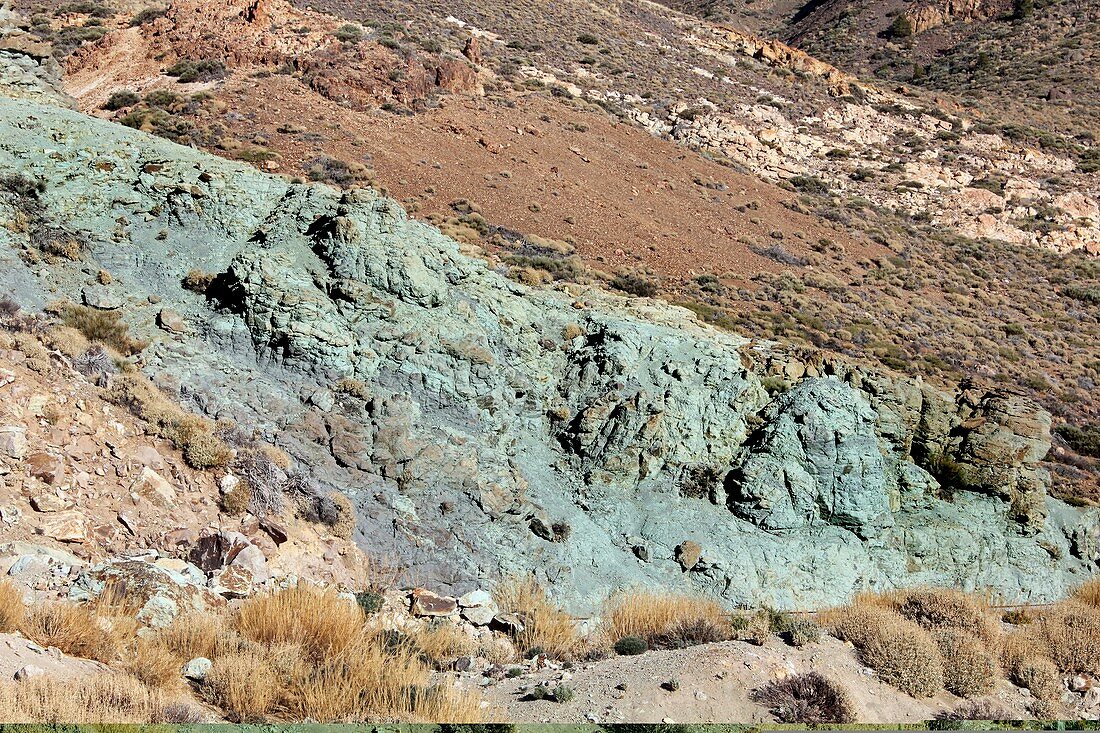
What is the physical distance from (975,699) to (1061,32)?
67.9 meters

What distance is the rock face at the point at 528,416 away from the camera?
10750 mm

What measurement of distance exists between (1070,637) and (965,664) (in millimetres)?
2068

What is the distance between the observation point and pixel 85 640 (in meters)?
6.07

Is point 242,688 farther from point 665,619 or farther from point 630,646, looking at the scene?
point 665,619

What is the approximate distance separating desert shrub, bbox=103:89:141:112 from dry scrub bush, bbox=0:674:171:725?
2498 centimetres

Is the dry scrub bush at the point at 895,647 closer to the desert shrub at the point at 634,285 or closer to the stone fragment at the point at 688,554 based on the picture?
the stone fragment at the point at 688,554

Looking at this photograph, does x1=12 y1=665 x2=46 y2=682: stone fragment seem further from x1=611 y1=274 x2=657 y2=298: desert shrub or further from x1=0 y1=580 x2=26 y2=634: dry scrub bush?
x1=611 y1=274 x2=657 y2=298: desert shrub

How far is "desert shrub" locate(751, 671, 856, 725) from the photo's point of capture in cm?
707

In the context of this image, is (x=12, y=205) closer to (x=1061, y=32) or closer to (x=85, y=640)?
(x=85, y=640)

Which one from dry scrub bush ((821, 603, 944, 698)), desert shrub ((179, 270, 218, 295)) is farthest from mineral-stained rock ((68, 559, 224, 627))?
dry scrub bush ((821, 603, 944, 698))

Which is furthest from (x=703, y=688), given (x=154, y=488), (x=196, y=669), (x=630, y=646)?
(x=154, y=488)

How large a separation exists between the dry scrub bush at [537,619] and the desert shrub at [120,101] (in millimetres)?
23558

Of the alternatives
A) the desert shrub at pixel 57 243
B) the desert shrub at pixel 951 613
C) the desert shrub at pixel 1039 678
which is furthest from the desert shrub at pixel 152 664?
the desert shrub at pixel 1039 678

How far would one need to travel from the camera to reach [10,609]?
598cm
